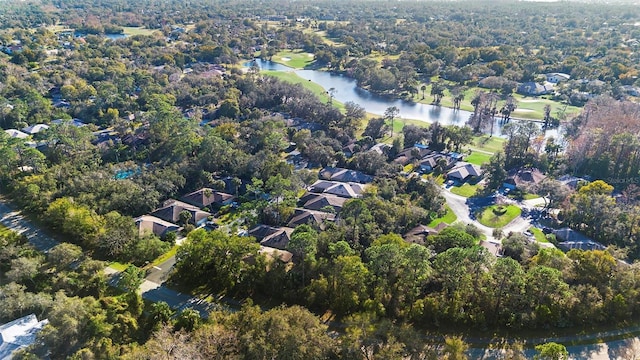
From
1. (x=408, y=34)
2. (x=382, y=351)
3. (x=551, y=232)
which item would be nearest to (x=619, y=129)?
(x=551, y=232)

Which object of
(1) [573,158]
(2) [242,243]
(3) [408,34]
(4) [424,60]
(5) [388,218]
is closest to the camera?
(2) [242,243]

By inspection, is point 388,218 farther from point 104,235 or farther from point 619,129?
point 619,129

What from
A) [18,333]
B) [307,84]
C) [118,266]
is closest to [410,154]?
[118,266]

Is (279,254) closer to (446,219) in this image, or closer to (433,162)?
(446,219)

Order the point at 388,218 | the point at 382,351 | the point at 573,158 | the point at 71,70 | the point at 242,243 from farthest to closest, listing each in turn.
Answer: the point at 71,70
the point at 573,158
the point at 388,218
the point at 242,243
the point at 382,351

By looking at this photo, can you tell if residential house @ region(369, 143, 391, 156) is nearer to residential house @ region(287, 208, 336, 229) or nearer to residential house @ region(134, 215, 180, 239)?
residential house @ region(287, 208, 336, 229)

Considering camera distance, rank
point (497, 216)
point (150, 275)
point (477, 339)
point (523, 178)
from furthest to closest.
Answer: point (523, 178)
point (497, 216)
point (150, 275)
point (477, 339)

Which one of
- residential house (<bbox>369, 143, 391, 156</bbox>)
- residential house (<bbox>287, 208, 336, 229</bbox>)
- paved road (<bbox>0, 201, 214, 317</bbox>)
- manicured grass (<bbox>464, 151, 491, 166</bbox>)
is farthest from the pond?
paved road (<bbox>0, 201, 214, 317</bbox>)
